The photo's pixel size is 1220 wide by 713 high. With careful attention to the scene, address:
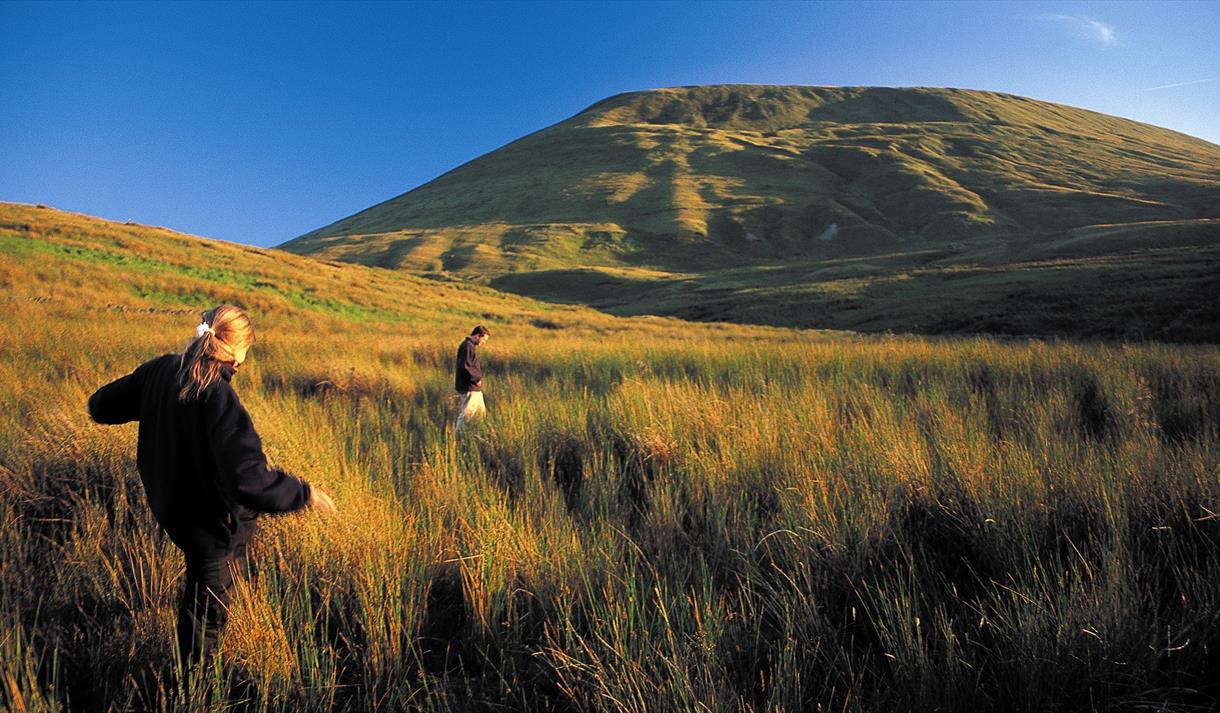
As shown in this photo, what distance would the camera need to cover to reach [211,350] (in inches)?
87.0

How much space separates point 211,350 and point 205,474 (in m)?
0.49

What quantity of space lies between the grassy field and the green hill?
24.0 meters

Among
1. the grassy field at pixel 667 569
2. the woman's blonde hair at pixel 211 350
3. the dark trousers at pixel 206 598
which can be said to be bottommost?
the grassy field at pixel 667 569

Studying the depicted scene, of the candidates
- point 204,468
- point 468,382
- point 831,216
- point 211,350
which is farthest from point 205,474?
point 831,216

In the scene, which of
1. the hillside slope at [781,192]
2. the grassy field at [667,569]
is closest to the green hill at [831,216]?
the hillside slope at [781,192]

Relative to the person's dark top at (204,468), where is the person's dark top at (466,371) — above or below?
below

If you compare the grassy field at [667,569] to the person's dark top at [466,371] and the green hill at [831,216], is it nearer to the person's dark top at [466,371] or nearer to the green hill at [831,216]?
the person's dark top at [466,371]

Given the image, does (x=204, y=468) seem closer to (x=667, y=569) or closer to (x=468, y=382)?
(x=667, y=569)

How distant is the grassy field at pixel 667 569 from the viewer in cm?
187

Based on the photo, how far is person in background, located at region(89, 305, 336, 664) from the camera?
2145 mm

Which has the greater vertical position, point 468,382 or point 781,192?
point 781,192

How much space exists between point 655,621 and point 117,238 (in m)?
37.7

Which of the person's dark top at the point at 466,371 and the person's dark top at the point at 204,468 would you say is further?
the person's dark top at the point at 466,371

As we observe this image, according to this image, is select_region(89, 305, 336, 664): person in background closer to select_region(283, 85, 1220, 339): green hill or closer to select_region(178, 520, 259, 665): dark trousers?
select_region(178, 520, 259, 665): dark trousers
